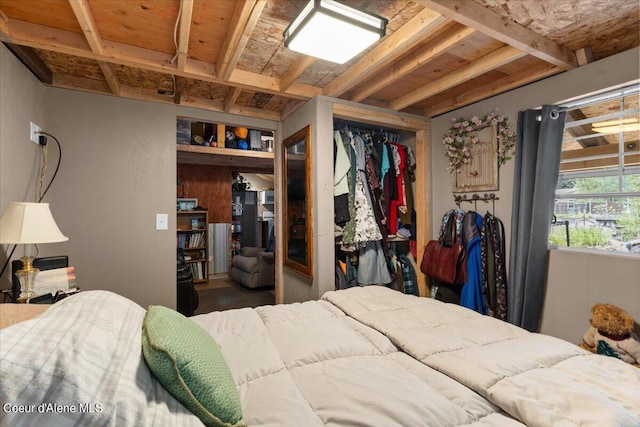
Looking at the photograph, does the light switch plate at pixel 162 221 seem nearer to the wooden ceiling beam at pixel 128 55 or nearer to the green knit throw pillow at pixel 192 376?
the wooden ceiling beam at pixel 128 55

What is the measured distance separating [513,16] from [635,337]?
1.96 meters

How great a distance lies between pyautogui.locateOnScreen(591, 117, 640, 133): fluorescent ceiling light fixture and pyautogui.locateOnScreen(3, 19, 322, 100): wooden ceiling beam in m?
2.19

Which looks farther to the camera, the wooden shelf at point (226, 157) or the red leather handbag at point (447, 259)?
the wooden shelf at point (226, 157)

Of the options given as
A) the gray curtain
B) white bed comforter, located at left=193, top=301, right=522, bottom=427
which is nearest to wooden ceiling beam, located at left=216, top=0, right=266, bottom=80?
white bed comforter, located at left=193, top=301, right=522, bottom=427

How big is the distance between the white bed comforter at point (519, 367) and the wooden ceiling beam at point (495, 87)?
189 centimetres

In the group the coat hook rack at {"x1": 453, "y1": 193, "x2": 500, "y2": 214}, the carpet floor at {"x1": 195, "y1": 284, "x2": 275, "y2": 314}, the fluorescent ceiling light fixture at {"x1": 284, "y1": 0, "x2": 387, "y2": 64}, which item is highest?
the fluorescent ceiling light fixture at {"x1": 284, "y1": 0, "x2": 387, "y2": 64}

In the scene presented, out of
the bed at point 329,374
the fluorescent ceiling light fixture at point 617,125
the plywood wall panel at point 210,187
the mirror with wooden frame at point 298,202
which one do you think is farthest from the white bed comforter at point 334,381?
the plywood wall panel at point 210,187

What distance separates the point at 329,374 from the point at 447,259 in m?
2.13

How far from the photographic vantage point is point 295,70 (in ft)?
7.47

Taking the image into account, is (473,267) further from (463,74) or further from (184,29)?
(184,29)

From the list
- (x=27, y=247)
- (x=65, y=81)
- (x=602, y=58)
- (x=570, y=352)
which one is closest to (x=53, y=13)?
(x=65, y=81)

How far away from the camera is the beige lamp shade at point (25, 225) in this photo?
1474mm

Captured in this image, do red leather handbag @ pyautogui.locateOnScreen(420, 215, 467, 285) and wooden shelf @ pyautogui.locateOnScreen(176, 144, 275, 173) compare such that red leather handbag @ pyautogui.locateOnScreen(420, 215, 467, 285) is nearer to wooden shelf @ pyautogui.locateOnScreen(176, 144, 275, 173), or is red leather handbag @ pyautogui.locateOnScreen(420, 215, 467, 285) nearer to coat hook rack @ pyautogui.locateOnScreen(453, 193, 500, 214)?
coat hook rack @ pyautogui.locateOnScreen(453, 193, 500, 214)

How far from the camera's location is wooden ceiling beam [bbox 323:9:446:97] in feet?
5.45
